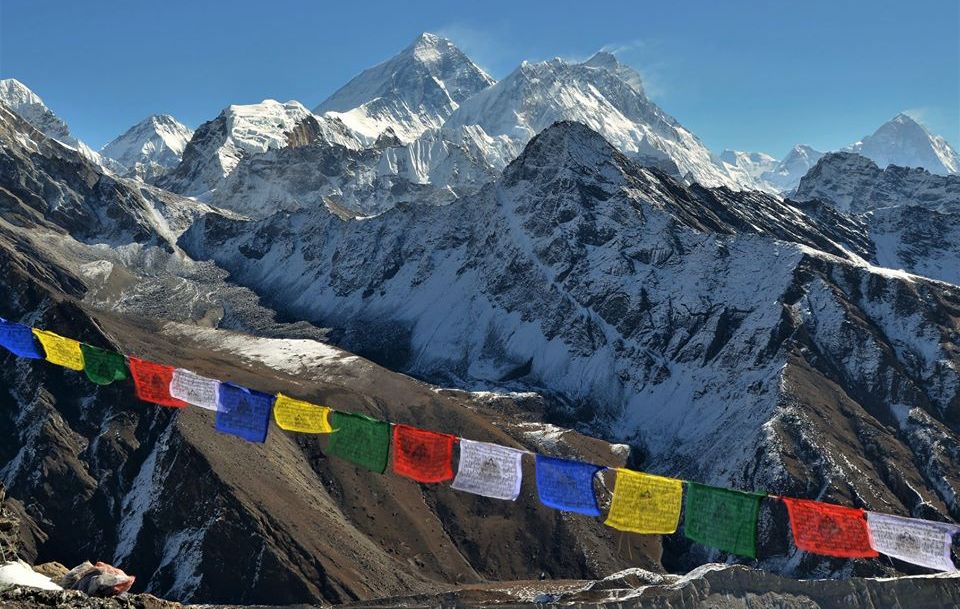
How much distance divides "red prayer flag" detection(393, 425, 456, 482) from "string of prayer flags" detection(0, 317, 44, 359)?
57.3 feet

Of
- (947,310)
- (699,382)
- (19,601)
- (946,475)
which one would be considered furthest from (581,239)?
(19,601)

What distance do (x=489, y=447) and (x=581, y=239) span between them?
146m

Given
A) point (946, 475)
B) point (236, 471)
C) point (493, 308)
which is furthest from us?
point (493, 308)

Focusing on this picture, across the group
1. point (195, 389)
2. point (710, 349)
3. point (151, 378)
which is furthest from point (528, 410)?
point (151, 378)

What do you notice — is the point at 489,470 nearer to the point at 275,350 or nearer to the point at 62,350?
the point at 62,350

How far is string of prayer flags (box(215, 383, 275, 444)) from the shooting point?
1859 inches

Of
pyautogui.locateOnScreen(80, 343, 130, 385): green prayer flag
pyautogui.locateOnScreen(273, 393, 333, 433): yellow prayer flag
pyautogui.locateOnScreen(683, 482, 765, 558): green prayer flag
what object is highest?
pyautogui.locateOnScreen(80, 343, 130, 385): green prayer flag

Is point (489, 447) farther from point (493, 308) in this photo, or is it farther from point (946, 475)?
point (493, 308)

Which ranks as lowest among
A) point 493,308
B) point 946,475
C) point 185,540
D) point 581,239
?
point 185,540

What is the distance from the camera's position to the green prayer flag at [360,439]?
44.7m

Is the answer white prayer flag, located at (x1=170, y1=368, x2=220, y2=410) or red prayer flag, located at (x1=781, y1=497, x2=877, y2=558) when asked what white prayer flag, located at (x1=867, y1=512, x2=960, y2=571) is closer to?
red prayer flag, located at (x1=781, y1=497, x2=877, y2=558)

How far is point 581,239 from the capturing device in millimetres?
188875

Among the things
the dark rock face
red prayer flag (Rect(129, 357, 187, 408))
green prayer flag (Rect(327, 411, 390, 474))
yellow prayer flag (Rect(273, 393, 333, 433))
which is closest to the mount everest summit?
the dark rock face

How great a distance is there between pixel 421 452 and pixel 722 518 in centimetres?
1283
